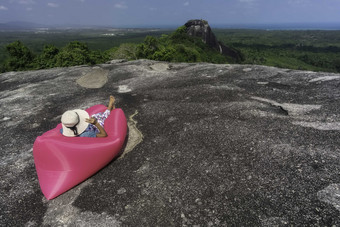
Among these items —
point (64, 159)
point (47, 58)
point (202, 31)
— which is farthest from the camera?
point (202, 31)

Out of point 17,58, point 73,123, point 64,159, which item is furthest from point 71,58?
point 64,159

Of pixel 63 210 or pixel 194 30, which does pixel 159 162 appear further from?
pixel 194 30

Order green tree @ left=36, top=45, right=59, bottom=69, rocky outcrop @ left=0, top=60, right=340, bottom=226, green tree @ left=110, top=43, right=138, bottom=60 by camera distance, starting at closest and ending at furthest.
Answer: rocky outcrop @ left=0, top=60, right=340, bottom=226, green tree @ left=36, top=45, right=59, bottom=69, green tree @ left=110, top=43, right=138, bottom=60

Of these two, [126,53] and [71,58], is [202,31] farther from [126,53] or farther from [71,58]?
[71,58]

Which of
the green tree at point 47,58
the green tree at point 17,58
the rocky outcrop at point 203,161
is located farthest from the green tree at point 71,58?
the rocky outcrop at point 203,161

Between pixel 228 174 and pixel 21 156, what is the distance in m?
6.27

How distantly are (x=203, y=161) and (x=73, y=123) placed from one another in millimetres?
3512

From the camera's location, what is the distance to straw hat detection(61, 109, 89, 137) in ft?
16.8

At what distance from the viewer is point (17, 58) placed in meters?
34.5

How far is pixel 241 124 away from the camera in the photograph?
726cm

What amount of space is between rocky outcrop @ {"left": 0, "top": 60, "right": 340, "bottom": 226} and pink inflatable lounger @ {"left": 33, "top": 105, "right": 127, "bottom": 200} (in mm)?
287

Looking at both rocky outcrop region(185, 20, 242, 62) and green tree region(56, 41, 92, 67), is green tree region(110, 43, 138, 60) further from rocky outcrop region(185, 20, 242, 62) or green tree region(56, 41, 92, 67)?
rocky outcrop region(185, 20, 242, 62)

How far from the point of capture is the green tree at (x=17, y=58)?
33969 mm

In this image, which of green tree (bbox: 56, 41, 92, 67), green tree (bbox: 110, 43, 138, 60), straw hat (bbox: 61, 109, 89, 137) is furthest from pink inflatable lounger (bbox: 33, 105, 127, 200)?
green tree (bbox: 110, 43, 138, 60)
